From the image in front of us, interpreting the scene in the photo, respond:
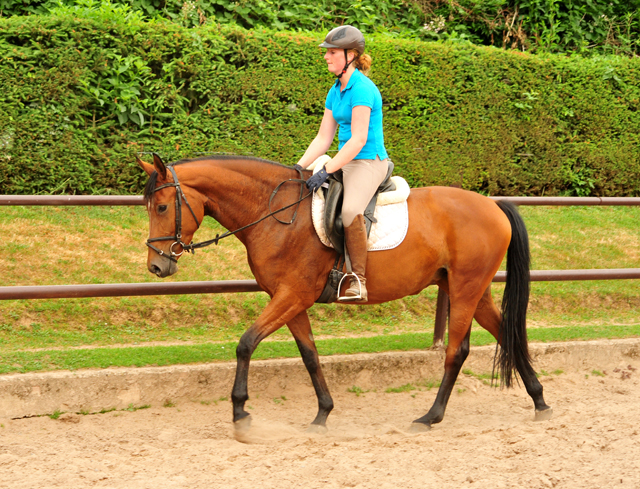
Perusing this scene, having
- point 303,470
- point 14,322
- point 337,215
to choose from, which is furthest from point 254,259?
point 14,322

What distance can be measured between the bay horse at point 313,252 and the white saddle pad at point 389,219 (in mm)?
61

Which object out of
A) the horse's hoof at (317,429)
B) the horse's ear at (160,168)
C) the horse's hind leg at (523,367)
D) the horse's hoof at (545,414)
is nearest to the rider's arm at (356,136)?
the horse's ear at (160,168)

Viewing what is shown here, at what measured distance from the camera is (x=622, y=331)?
21.6ft

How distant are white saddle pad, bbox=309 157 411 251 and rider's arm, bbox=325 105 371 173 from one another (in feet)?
1.04

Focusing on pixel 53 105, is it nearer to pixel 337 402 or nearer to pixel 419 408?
pixel 337 402

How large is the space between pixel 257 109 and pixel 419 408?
16.3 ft

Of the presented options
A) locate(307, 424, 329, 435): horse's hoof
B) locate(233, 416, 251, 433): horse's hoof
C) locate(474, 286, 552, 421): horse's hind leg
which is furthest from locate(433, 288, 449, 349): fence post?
locate(233, 416, 251, 433): horse's hoof

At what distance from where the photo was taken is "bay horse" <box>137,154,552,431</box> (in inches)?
168

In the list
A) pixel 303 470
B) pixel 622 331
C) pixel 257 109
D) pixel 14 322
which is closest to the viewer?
pixel 303 470

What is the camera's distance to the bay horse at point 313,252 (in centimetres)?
428

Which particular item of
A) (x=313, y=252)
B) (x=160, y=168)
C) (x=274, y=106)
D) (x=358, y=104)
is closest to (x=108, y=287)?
(x=160, y=168)

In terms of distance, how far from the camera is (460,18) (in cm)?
1166

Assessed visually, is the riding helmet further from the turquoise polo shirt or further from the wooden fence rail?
the wooden fence rail

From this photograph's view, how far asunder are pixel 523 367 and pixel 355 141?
2.33 metres
